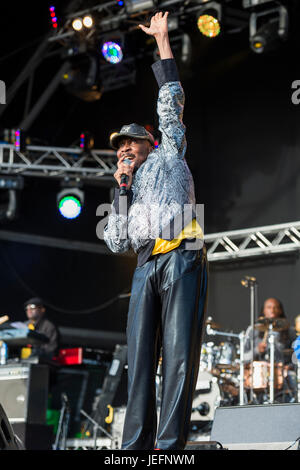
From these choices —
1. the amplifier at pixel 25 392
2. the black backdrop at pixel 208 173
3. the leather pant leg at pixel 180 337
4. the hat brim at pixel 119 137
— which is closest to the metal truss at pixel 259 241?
the black backdrop at pixel 208 173

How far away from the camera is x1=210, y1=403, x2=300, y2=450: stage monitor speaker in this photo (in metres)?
4.19

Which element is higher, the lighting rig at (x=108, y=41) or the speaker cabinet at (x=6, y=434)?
the lighting rig at (x=108, y=41)

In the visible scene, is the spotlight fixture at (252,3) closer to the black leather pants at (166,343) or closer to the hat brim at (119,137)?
the hat brim at (119,137)

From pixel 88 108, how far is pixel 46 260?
8.26 ft

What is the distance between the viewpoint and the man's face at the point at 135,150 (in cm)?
314

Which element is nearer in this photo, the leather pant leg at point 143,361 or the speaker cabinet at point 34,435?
the leather pant leg at point 143,361

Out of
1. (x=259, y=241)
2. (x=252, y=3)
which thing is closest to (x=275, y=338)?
(x=259, y=241)

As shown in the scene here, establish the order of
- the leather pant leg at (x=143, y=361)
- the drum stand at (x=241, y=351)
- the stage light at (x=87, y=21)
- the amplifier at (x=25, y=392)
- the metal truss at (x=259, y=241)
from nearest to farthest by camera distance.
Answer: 1. the leather pant leg at (x=143, y=361)
2. the amplifier at (x=25, y=392)
3. the drum stand at (x=241, y=351)
4. the metal truss at (x=259, y=241)
5. the stage light at (x=87, y=21)

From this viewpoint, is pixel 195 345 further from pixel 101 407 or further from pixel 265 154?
pixel 265 154

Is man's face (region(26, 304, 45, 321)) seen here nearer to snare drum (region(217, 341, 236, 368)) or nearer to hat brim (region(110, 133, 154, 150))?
snare drum (region(217, 341, 236, 368))

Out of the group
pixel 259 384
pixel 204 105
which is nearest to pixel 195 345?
pixel 259 384

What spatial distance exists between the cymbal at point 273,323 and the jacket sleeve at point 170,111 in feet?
17.4

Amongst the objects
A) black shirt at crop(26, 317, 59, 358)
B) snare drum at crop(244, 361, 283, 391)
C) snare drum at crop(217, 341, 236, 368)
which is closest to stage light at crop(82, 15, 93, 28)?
black shirt at crop(26, 317, 59, 358)

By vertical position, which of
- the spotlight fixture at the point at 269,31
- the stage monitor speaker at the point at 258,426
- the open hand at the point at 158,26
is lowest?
the stage monitor speaker at the point at 258,426
